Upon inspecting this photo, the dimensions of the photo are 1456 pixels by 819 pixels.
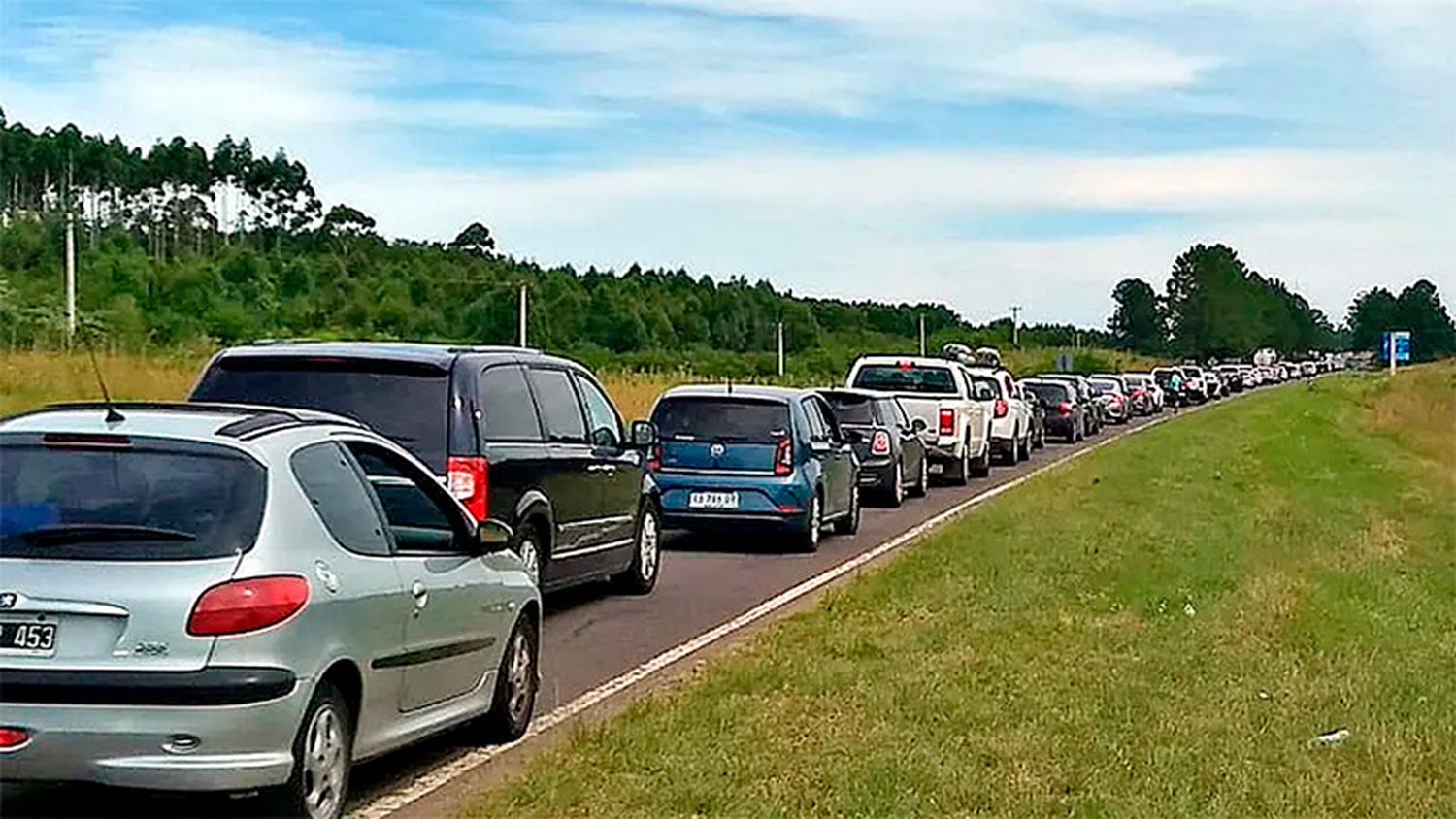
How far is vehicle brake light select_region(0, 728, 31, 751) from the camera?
7.04 metres

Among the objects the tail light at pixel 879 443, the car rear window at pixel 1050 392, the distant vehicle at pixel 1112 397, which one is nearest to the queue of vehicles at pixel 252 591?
the tail light at pixel 879 443

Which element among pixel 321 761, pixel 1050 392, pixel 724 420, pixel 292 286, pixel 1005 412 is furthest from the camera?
pixel 292 286

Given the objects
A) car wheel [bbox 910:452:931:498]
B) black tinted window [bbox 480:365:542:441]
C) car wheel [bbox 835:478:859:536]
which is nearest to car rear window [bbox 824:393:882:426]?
car wheel [bbox 910:452:931:498]

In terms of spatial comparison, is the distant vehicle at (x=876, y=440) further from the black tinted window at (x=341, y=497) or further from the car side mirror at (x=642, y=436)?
the black tinted window at (x=341, y=497)

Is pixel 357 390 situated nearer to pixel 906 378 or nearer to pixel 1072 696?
pixel 1072 696

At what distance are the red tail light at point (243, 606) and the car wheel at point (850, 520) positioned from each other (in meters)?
15.6

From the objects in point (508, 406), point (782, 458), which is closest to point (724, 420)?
point (782, 458)

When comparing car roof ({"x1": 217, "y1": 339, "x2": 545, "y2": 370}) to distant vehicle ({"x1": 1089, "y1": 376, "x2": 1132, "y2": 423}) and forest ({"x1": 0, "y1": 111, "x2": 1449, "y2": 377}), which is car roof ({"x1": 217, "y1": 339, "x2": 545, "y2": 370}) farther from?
distant vehicle ({"x1": 1089, "y1": 376, "x2": 1132, "y2": 423})

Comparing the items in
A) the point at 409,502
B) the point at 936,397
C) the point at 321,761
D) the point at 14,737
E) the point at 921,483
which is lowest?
the point at 921,483

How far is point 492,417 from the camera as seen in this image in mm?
12930

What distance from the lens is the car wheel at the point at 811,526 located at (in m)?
20.6

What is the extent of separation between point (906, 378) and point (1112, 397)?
30.6 m

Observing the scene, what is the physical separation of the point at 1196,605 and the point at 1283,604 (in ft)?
1.94

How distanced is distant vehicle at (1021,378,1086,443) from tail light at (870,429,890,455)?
2203 centimetres
